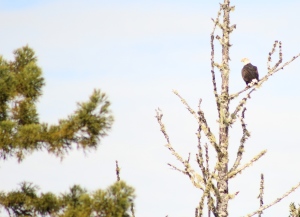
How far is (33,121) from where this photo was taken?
551 inches

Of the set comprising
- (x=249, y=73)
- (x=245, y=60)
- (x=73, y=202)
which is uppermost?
(x=245, y=60)

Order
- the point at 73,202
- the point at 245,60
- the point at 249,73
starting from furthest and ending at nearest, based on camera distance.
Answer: the point at 245,60 → the point at 249,73 → the point at 73,202

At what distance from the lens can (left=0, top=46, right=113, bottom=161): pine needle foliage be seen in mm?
13312

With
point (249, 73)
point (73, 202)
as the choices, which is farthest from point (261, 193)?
point (249, 73)

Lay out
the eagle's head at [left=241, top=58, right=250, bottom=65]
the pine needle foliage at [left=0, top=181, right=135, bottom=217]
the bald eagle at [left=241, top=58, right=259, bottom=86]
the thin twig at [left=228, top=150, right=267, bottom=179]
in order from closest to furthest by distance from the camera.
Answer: the pine needle foliage at [left=0, top=181, right=135, bottom=217] < the thin twig at [left=228, top=150, right=267, bottom=179] < the bald eagle at [left=241, top=58, right=259, bottom=86] < the eagle's head at [left=241, top=58, right=250, bottom=65]

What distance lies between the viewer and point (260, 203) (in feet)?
47.1

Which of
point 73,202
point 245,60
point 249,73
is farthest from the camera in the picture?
point 245,60

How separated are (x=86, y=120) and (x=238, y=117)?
2.82 m

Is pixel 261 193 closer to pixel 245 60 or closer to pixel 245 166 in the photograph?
pixel 245 166

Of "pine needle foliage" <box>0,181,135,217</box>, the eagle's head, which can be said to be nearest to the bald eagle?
the eagle's head

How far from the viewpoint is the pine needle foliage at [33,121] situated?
13312 mm

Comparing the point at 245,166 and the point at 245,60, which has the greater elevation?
the point at 245,60

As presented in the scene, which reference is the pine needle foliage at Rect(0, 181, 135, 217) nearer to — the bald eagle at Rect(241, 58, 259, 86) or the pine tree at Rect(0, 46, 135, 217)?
the pine tree at Rect(0, 46, 135, 217)

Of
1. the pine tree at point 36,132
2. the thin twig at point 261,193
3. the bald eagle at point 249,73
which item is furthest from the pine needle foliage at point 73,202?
the bald eagle at point 249,73
